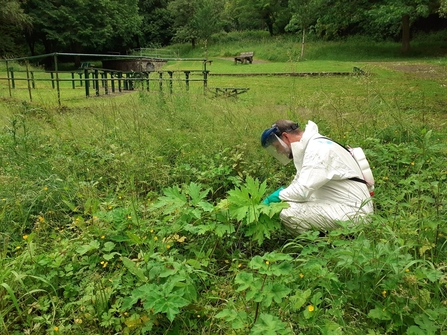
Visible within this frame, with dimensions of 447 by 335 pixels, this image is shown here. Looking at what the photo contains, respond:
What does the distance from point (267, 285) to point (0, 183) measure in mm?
2504

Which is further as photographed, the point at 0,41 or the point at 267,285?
the point at 0,41

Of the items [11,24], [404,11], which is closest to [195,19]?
[11,24]

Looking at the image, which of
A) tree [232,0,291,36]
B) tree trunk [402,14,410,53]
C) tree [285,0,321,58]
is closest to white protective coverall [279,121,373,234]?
tree [285,0,321,58]

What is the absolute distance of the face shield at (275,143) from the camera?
2920 mm

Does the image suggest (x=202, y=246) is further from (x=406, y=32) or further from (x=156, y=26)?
(x=156, y=26)

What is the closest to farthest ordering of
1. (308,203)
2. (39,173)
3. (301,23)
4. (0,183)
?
(308,203)
(0,183)
(39,173)
(301,23)

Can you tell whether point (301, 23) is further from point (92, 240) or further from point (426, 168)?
point (92, 240)

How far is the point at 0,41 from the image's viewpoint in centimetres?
3034

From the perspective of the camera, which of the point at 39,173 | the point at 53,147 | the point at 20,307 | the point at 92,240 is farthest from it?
the point at 53,147

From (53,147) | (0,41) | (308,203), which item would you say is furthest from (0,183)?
(0,41)

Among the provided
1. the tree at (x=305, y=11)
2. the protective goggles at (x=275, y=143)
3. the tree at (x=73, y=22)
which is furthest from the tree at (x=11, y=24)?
the protective goggles at (x=275, y=143)

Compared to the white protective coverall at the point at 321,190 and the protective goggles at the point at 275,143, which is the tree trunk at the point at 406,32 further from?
the white protective coverall at the point at 321,190

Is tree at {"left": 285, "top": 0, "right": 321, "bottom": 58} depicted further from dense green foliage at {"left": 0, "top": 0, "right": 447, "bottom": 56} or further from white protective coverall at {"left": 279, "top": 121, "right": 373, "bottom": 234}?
white protective coverall at {"left": 279, "top": 121, "right": 373, "bottom": 234}

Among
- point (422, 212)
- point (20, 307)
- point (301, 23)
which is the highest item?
point (301, 23)
